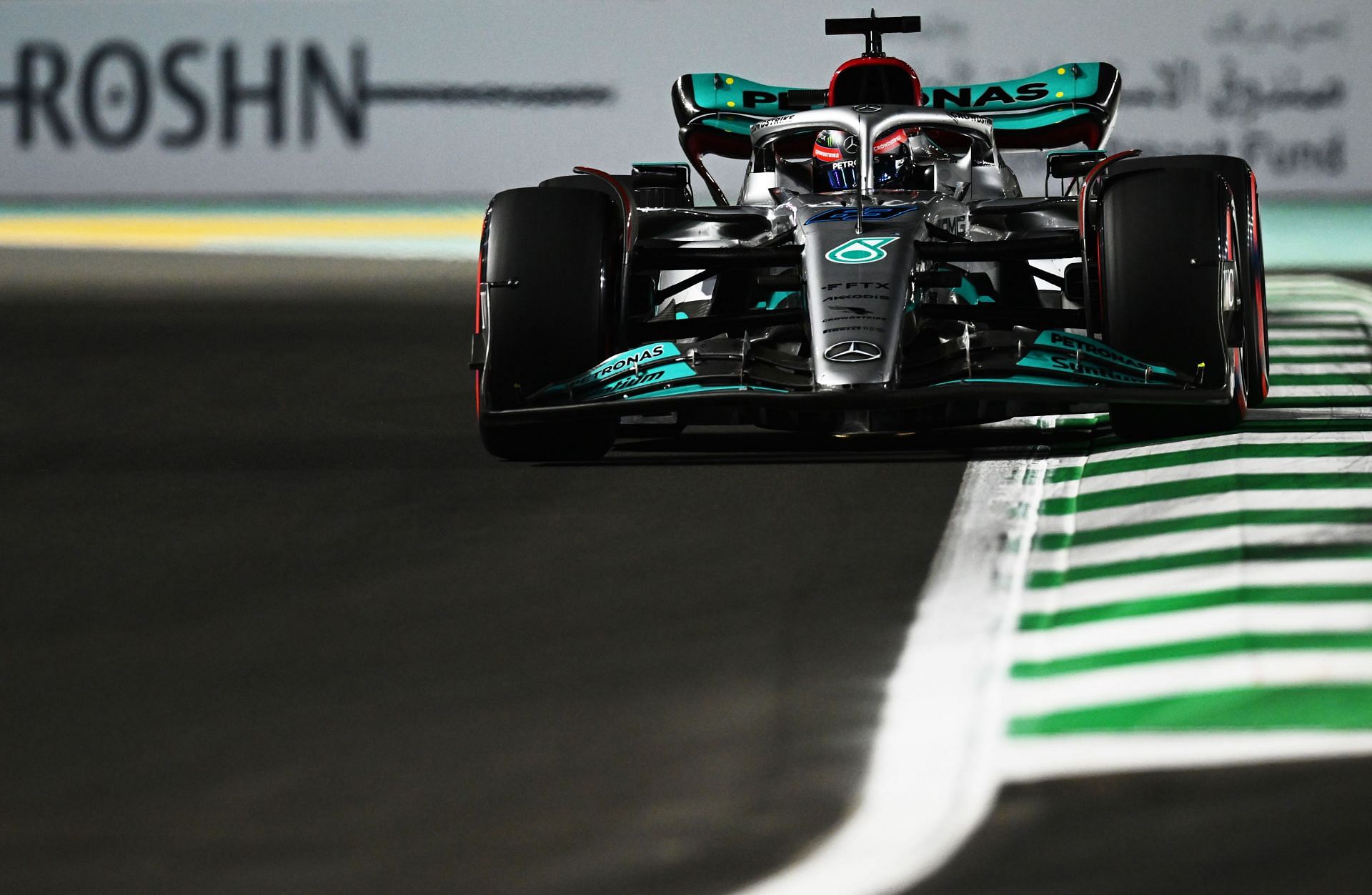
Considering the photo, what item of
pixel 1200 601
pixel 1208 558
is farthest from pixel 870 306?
pixel 1200 601

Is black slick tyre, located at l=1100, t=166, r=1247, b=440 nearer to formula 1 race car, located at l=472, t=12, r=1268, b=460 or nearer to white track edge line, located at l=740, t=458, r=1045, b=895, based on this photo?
formula 1 race car, located at l=472, t=12, r=1268, b=460

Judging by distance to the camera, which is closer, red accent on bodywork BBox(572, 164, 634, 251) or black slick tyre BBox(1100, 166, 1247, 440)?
black slick tyre BBox(1100, 166, 1247, 440)

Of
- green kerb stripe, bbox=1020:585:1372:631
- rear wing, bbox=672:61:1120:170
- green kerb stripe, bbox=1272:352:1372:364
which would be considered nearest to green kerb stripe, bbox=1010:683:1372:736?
green kerb stripe, bbox=1020:585:1372:631

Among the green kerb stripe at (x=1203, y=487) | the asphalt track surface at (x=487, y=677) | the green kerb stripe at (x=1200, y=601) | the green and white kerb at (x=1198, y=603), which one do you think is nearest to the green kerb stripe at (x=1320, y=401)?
the green and white kerb at (x=1198, y=603)

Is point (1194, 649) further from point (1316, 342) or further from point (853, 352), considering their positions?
point (1316, 342)

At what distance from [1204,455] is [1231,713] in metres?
2.84

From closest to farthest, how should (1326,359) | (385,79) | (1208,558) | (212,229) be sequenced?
1. (1208,558)
2. (1326,359)
3. (212,229)
4. (385,79)

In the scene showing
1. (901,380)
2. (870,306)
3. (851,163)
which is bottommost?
(901,380)

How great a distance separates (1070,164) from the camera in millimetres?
7949

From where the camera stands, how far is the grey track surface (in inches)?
125

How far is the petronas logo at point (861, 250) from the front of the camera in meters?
6.46

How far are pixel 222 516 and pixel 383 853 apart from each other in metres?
3.09

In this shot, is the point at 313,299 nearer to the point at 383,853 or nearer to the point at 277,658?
the point at 277,658

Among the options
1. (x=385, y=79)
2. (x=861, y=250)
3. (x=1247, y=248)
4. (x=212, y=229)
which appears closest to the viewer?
(x=861, y=250)
